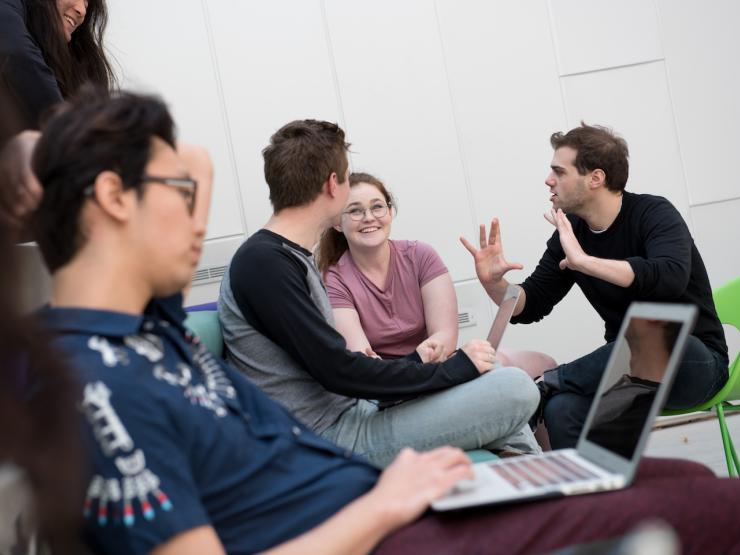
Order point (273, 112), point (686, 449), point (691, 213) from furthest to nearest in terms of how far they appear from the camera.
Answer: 1. point (691, 213)
2. point (273, 112)
3. point (686, 449)

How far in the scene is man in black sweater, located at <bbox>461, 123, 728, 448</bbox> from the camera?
107 inches

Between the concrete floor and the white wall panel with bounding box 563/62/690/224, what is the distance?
1095 mm

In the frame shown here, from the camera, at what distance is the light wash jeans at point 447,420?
2.16 metres

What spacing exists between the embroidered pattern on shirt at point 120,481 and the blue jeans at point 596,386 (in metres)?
1.97

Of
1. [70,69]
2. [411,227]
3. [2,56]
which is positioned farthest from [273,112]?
[2,56]

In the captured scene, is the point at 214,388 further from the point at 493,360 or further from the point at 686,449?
the point at 686,449

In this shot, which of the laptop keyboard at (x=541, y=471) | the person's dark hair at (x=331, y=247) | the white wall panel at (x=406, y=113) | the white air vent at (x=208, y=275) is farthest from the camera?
the white wall panel at (x=406, y=113)

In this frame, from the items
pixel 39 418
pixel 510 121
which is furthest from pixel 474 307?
pixel 39 418

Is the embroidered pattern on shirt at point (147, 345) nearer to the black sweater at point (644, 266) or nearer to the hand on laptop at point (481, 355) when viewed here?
the hand on laptop at point (481, 355)

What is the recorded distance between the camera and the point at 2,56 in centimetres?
203

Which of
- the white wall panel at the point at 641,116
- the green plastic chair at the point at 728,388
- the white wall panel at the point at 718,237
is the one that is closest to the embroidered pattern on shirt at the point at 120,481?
the green plastic chair at the point at 728,388

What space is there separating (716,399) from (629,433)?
1.69 meters

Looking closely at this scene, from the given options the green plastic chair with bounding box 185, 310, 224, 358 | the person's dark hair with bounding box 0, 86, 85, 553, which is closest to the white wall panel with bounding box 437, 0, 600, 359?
the green plastic chair with bounding box 185, 310, 224, 358

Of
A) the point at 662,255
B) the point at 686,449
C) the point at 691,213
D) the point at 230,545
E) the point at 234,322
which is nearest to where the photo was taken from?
the point at 230,545
